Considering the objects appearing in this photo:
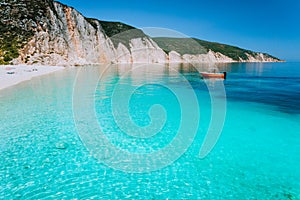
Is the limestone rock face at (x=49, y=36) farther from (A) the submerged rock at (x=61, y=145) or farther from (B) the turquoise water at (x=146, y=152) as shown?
(A) the submerged rock at (x=61, y=145)

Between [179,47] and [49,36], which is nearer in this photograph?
[49,36]

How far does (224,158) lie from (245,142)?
9.84ft

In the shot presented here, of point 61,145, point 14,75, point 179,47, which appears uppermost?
point 179,47

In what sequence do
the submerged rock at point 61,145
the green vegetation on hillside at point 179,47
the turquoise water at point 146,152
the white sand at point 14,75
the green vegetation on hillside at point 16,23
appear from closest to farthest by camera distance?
the turquoise water at point 146,152 < the submerged rock at point 61,145 < the white sand at point 14,75 < the green vegetation on hillside at point 16,23 < the green vegetation on hillside at point 179,47

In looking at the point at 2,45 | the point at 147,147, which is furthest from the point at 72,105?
the point at 2,45

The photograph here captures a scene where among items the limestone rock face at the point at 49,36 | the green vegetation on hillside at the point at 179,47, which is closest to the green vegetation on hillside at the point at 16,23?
the limestone rock face at the point at 49,36

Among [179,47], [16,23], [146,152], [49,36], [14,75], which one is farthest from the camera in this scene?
[179,47]

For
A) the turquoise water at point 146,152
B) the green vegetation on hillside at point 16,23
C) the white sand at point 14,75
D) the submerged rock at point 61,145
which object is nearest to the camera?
the turquoise water at point 146,152

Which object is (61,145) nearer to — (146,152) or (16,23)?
(146,152)

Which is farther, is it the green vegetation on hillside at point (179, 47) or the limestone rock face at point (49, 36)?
the green vegetation on hillside at point (179, 47)

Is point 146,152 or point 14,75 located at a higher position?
point 14,75

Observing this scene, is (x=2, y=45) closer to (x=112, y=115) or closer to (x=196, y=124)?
(x=112, y=115)

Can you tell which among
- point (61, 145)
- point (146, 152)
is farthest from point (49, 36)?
point (146, 152)

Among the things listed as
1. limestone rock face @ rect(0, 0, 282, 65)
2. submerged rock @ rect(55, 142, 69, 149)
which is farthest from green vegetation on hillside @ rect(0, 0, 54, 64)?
submerged rock @ rect(55, 142, 69, 149)
